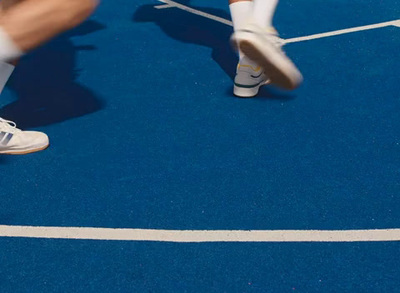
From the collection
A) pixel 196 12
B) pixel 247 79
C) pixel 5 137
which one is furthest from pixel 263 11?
pixel 196 12

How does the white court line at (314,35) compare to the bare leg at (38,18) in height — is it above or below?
below

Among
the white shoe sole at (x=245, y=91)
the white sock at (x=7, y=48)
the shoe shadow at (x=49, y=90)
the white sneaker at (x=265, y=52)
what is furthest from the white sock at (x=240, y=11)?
the white sock at (x=7, y=48)

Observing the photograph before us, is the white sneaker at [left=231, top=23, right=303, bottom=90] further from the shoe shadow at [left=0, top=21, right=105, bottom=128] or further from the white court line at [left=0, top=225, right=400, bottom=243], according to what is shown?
the shoe shadow at [left=0, top=21, right=105, bottom=128]

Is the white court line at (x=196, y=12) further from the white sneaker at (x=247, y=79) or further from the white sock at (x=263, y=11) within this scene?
the white sock at (x=263, y=11)

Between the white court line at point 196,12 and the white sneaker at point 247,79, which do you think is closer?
the white sneaker at point 247,79

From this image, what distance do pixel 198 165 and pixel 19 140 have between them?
37.8 inches

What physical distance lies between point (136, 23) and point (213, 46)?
101 cm

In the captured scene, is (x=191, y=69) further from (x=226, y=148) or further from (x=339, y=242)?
(x=339, y=242)

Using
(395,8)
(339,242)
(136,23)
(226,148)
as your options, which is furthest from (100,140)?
(395,8)

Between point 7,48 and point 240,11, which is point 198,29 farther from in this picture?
point 7,48

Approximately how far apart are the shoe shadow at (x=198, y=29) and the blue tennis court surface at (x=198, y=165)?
3 cm

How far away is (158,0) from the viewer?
19.5ft

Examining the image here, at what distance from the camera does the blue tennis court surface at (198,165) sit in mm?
2209

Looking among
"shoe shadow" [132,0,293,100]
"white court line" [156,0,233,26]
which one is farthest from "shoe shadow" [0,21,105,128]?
"white court line" [156,0,233,26]
